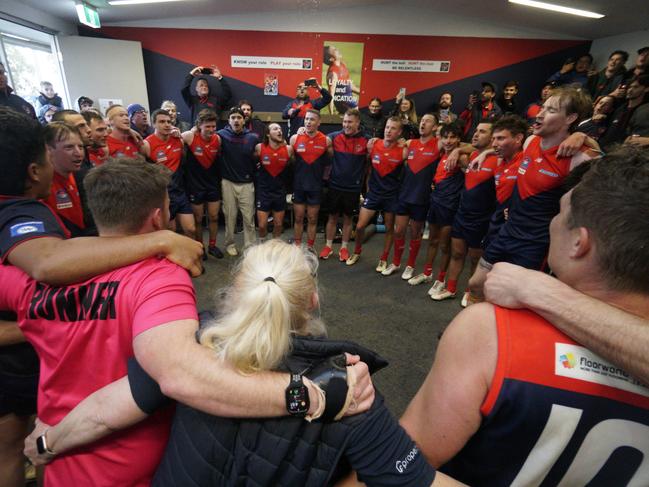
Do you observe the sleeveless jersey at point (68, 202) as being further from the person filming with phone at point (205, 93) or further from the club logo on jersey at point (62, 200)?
the person filming with phone at point (205, 93)

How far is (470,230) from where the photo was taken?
316 centimetres

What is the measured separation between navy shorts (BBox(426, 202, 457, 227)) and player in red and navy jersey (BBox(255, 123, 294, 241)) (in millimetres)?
1854

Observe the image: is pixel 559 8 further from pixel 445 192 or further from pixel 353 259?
pixel 353 259

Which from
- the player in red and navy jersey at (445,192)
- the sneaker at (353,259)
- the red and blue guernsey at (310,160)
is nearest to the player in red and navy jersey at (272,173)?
the red and blue guernsey at (310,160)

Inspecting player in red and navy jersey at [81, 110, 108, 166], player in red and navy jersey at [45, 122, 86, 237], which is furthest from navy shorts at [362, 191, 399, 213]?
player in red and navy jersey at [45, 122, 86, 237]

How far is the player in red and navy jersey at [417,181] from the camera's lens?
3.60 meters

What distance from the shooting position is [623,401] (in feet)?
2.05

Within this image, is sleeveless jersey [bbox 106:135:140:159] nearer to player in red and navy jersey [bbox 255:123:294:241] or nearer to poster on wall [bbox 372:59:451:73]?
player in red and navy jersey [bbox 255:123:294:241]

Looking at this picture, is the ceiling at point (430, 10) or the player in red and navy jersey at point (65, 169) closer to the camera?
the player in red and navy jersey at point (65, 169)

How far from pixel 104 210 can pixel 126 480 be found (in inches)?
30.7

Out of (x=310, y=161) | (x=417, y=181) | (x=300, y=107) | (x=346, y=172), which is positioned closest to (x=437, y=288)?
(x=417, y=181)

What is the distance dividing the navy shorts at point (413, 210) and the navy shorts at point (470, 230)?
0.48 m

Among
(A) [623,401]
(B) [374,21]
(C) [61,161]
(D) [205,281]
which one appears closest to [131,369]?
(A) [623,401]

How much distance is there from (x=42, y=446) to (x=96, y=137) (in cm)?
267
